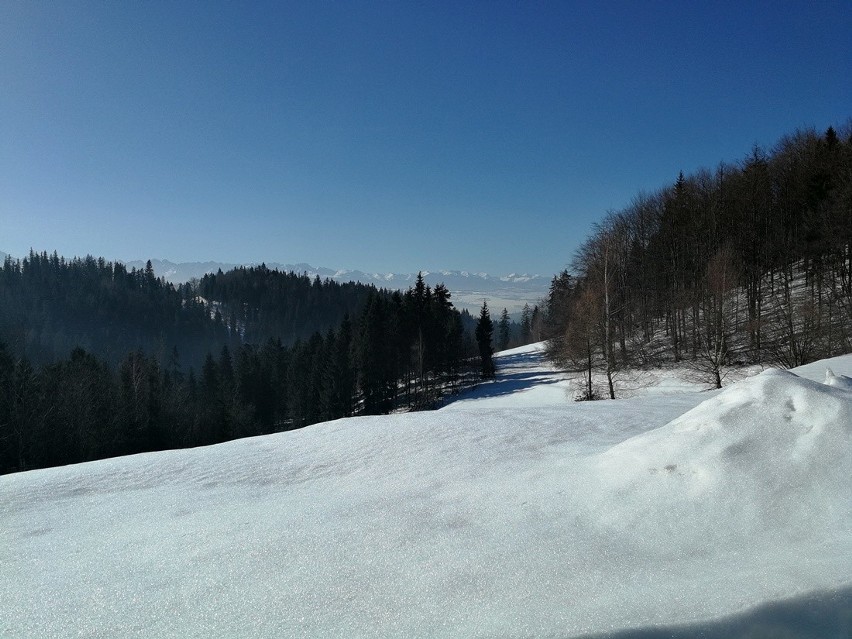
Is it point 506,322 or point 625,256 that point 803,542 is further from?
point 506,322

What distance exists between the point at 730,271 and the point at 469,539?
29766 mm

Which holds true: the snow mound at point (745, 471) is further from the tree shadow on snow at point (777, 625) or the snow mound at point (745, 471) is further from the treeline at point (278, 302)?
the treeline at point (278, 302)

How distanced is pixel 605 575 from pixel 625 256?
47.9 meters

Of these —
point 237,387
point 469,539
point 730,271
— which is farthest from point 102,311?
point 469,539

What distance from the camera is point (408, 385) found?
4941 cm

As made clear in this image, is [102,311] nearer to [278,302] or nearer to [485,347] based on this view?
[278,302]

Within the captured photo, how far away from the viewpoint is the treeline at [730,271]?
25.3 meters

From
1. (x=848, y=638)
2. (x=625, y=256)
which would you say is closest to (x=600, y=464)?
(x=848, y=638)

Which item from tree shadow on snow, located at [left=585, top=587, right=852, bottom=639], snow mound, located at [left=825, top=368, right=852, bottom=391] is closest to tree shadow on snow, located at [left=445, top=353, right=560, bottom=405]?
snow mound, located at [left=825, top=368, right=852, bottom=391]

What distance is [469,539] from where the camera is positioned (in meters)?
4.35

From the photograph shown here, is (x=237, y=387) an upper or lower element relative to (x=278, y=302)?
lower

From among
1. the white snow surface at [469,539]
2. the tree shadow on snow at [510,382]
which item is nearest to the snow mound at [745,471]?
the white snow surface at [469,539]

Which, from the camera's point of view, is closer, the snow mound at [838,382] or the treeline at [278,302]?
the snow mound at [838,382]

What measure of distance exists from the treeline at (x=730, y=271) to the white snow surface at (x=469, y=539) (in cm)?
1904
